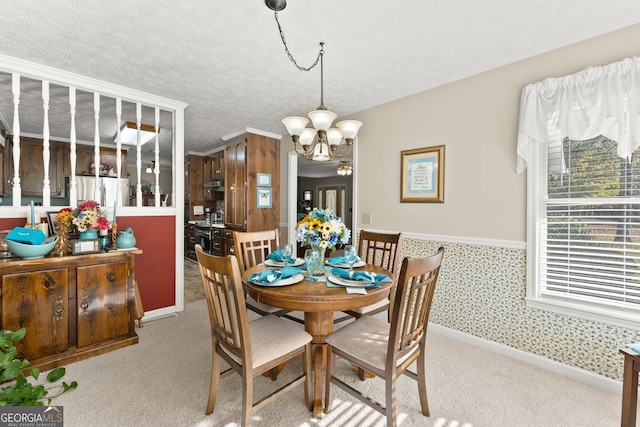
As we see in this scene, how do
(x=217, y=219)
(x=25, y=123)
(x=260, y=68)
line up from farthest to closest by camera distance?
(x=217, y=219)
(x=25, y=123)
(x=260, y=68)

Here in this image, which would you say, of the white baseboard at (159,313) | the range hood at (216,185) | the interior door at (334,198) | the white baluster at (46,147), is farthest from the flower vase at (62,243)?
the interior door at (334,198)

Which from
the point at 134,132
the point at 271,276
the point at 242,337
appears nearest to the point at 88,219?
the point at 271,276

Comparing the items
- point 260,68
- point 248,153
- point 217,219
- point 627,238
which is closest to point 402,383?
point 627,238

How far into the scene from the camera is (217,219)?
20.3 ft

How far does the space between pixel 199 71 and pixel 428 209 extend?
2.56 metres

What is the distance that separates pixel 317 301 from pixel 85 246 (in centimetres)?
215

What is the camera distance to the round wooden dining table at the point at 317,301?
5.14ft

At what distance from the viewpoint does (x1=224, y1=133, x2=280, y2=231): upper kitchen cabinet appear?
4441mm

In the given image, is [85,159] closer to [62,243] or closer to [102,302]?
[62,243]

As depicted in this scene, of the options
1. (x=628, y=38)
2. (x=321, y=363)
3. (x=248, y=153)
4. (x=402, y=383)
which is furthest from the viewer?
(x=248, y=153)

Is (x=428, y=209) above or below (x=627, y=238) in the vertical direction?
above

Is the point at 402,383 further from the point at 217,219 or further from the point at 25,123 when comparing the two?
the point at 25,123

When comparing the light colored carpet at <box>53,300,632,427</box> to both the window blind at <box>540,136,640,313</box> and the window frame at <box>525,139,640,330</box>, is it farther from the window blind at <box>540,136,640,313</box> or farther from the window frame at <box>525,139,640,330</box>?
the window blind at <box>540,136,640,313</box>
